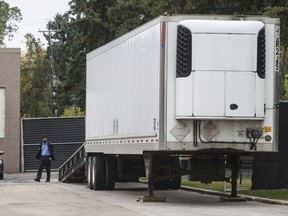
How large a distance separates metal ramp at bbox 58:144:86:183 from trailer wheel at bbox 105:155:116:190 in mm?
3465

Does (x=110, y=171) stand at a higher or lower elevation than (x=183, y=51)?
lower

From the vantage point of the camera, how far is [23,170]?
42.4m

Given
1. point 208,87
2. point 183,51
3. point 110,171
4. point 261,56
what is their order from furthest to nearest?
point 110,171, point 261,56, point 183,51, point 208,87

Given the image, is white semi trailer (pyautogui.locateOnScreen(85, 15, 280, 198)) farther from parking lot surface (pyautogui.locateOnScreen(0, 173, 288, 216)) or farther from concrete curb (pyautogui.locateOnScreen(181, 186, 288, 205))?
concrete curb (pyautogui.locateOnScreen(181, 186, 288, 205))

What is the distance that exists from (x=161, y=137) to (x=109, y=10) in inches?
1012

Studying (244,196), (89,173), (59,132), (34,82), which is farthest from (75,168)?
(34,82)

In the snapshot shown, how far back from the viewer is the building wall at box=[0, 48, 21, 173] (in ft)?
137

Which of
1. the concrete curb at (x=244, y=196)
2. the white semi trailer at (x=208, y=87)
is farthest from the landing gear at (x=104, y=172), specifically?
the white semi trailer at (x=208, y=87)

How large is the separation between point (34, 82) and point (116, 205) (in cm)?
6707

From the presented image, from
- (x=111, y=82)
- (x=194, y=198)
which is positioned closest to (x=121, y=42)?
(x=111, y=82)

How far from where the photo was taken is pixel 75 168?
2955 cm

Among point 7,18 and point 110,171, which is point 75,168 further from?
point 7,18

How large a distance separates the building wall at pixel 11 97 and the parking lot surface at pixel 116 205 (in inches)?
682

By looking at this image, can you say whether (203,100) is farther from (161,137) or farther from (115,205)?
(115,205)
